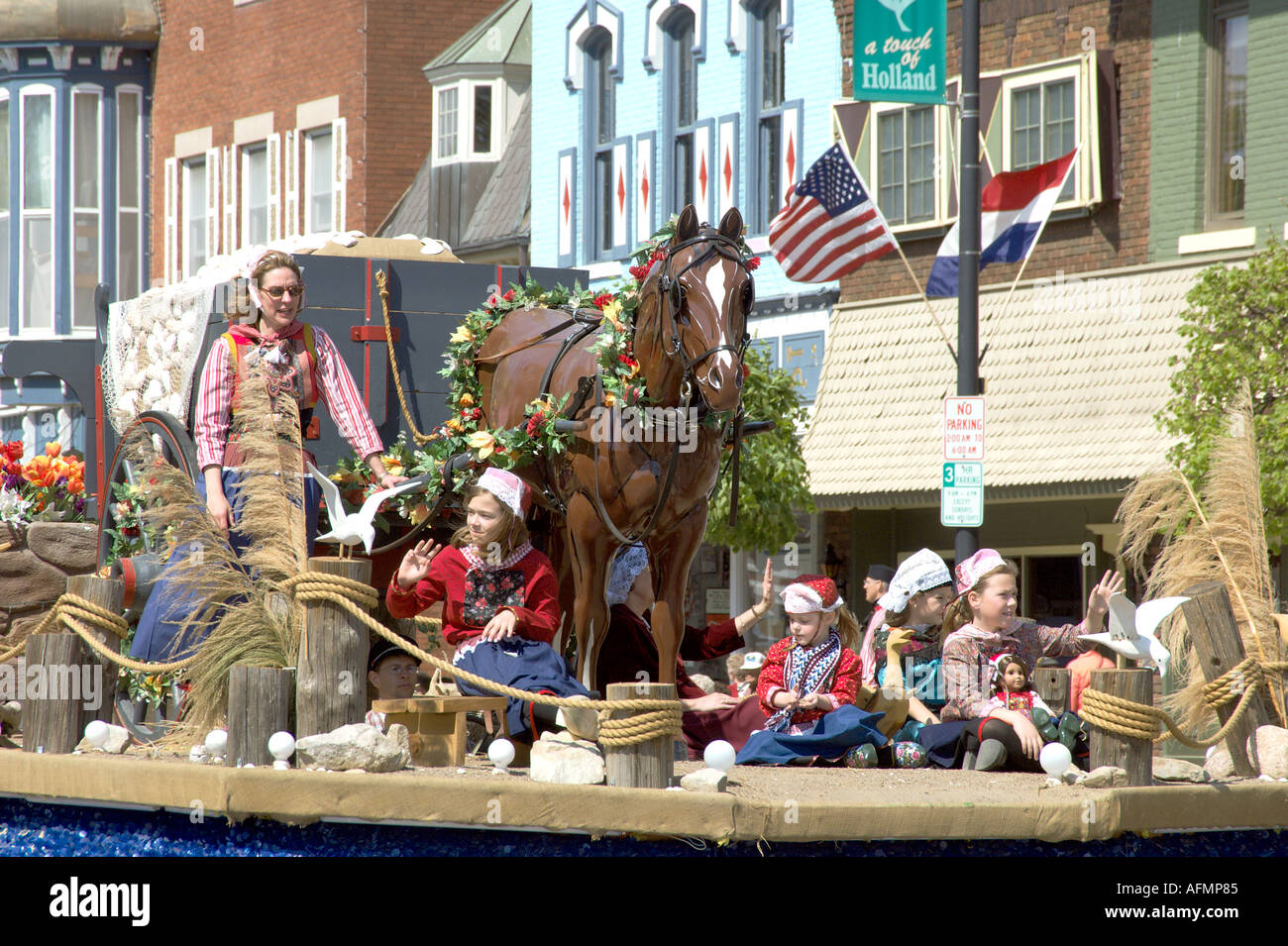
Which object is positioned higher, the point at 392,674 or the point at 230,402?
the point at 230,402

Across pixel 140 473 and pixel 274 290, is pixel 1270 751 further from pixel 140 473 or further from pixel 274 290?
pixel 140 473

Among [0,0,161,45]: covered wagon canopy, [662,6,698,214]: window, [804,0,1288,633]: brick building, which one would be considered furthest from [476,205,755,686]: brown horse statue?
[0,0,161,45]: covered wagon canopy

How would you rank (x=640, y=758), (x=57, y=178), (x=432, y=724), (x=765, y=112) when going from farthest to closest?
1. (x=57, y=178)
2. (x=765, y=112)
3. (x=432, y=724)
4. (x=640, y=758)

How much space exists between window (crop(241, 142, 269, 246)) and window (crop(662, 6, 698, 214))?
26.5ft

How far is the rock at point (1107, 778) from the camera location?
635 cm

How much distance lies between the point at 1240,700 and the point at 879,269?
13533mm

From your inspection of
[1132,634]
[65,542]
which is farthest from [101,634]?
[65,542]

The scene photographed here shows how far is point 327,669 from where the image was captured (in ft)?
20.7

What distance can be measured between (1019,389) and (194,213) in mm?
15970

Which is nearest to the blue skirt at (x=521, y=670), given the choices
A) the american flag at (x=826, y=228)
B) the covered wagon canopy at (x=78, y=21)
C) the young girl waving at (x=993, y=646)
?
the young girl waving at (x=993, y=646)

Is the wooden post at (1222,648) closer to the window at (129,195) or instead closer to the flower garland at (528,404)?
the flower garland at (528,404)

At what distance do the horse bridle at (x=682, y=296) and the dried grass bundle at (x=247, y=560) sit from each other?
5.37ft

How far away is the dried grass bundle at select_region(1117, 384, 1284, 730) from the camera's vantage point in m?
7.40

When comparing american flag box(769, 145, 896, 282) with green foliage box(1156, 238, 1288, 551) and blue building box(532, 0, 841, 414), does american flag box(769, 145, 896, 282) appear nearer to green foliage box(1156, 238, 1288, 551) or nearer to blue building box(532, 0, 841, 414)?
blue building box(532, 0, 841, 414)
